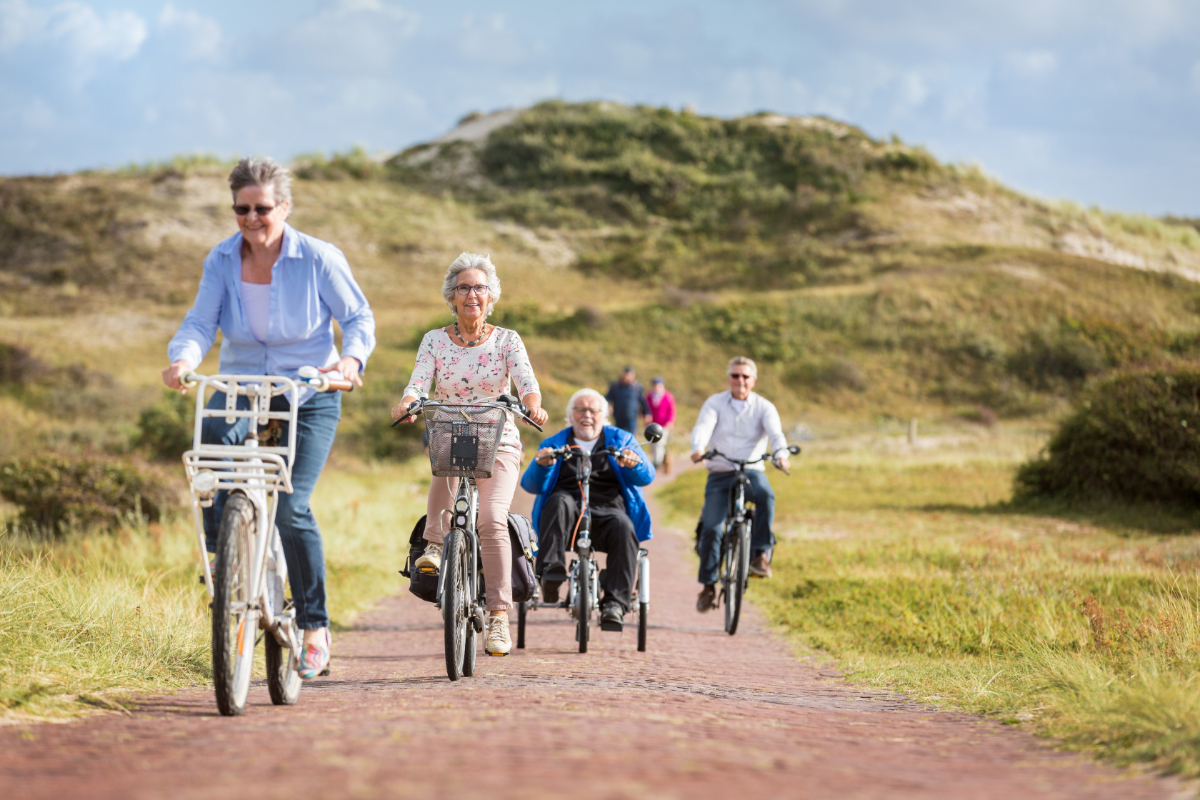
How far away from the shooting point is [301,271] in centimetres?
484

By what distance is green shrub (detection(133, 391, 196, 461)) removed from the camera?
22.6 metres

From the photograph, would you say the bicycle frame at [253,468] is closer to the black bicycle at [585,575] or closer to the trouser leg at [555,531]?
the black bicycle at [585,575]

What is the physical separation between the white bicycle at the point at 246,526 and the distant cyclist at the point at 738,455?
482 cm

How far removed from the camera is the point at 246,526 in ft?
14.3

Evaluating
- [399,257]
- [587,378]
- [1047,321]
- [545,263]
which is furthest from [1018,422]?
[399,257]

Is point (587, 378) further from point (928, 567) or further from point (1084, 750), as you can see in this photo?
point (1084, 750)

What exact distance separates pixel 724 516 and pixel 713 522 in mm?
120

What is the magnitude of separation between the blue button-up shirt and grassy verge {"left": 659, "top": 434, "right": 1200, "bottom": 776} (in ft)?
11.2

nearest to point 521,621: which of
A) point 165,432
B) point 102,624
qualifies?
point 102,624

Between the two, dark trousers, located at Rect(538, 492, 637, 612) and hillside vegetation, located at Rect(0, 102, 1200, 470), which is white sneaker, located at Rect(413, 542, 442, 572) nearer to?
dark trousers, located at Rect(538, 492, 637, 612)

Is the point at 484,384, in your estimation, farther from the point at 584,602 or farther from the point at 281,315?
the point at 584,602

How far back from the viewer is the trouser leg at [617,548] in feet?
24.6

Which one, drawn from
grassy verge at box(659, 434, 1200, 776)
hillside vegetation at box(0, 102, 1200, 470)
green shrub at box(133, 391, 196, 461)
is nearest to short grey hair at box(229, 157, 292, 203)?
grassy verge at box(659, 434, 1200, 776)

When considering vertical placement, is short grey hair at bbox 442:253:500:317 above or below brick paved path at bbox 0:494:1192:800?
above
